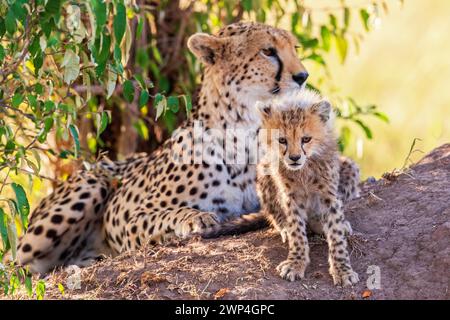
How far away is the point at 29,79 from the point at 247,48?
125 centimetres

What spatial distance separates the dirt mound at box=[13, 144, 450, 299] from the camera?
4.22m

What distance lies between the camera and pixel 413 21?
12.7m

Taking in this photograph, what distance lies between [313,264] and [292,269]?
0.18 meters

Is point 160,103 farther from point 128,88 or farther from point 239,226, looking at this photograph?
point 239,226

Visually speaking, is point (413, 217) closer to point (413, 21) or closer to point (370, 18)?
point (370, 18)

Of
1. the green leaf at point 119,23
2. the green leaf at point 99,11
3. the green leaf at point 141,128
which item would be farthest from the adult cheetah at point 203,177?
the green leaf at point 99,11

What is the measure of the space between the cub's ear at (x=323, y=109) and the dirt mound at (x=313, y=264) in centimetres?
57

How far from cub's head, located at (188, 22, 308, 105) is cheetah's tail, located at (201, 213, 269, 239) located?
793mm

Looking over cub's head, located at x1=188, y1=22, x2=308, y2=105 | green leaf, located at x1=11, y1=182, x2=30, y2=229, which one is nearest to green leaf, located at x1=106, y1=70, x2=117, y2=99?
green leaf, located at x1=11, y1=182, x2=30, y2=229

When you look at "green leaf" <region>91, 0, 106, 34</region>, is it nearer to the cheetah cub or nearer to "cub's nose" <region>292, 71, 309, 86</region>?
the cheetah cub

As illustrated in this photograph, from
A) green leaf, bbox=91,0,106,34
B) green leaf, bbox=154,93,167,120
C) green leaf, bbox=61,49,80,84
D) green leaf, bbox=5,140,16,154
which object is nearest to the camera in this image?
green leaf, bbox=91,0,106,34

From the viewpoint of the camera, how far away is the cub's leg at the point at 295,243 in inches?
171

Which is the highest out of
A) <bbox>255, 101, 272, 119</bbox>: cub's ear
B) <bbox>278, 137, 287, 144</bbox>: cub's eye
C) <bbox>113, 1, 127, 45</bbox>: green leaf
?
<bbox>113, 1, 127, 45</bbox>: green leaf

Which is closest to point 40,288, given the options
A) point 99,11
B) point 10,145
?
point 10,145
